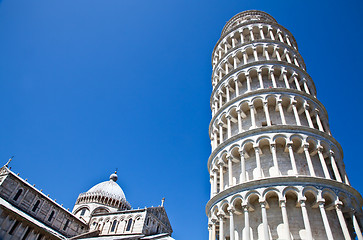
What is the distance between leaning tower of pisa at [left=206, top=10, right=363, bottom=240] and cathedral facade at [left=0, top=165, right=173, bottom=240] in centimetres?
1681

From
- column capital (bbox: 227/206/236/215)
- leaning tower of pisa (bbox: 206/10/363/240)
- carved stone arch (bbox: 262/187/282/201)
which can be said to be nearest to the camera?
Result: leaning tower of pisa (bbox: 206/10/363/240)

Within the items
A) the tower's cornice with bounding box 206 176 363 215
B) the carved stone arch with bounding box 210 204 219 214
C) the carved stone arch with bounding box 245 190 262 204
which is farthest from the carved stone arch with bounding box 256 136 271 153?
the carved stone arch with bounding box 210 204 219 214

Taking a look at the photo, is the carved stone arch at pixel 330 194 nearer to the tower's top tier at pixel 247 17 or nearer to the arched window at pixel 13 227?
the tower's top tier at pixel 247 17

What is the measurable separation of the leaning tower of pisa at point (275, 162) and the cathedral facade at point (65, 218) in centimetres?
1681

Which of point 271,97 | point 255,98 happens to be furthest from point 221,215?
point 271,97

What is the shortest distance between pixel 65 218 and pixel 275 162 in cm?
3308

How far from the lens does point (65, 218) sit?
3553 cm

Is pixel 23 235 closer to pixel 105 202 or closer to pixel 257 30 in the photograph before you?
pixel 105 202

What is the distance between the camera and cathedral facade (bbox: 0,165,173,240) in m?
26.6

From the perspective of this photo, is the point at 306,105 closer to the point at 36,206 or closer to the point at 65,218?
the point at 36,206

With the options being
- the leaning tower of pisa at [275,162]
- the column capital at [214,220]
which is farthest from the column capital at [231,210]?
the column capital at [214,220]

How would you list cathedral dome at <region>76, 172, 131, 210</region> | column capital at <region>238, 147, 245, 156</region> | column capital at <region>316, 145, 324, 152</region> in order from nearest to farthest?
column capital at <region>316, 145, 324, 152</region> → column capital at <region>238, 147, 245, 156</region> → cathedral dome at <region>76, 172, 131, 210</region>

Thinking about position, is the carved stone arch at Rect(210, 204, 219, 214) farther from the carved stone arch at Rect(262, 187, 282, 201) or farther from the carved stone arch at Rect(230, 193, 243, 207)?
the carved stone arch at Rect(262, 187, 282, 201)

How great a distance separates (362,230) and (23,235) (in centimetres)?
3002
